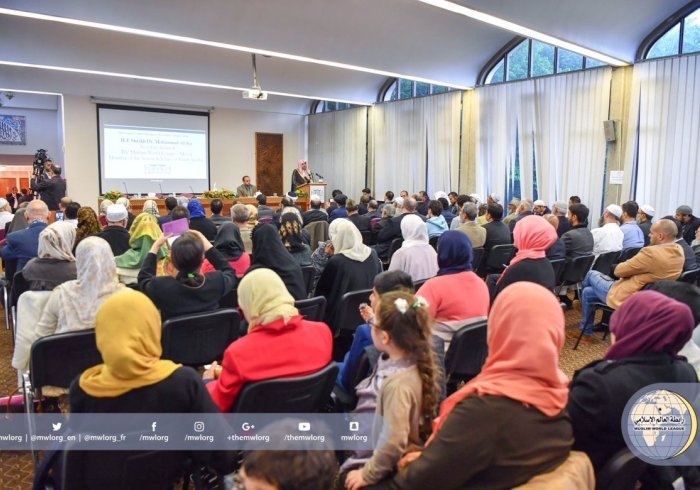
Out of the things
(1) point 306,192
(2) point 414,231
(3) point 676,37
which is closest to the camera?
(2) point 414,231

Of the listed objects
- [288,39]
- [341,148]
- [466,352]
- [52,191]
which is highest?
[288,39]

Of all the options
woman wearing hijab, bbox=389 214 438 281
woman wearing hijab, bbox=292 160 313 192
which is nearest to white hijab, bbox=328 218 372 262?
woman wearing hijab, bbox=389 214 438 281

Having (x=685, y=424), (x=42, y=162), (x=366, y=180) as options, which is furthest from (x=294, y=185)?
(x=685, y=424)

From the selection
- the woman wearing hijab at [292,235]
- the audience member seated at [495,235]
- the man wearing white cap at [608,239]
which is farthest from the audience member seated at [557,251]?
the woman wearing hijab at [292,235]

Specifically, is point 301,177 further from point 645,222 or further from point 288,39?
point 645,222

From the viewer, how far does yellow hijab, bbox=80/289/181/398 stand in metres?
1.50

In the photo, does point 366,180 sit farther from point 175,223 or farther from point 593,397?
point 593,397

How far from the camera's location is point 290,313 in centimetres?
197

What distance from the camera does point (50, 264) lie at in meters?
3.13

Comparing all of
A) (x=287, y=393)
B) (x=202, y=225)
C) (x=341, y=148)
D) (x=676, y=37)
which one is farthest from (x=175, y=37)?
(x=676, y=37)

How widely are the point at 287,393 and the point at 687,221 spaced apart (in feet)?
20.8

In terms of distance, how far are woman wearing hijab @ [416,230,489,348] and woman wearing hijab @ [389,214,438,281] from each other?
35.4 inches

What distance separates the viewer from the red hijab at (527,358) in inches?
52.5

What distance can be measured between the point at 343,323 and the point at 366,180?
10.4 metres
